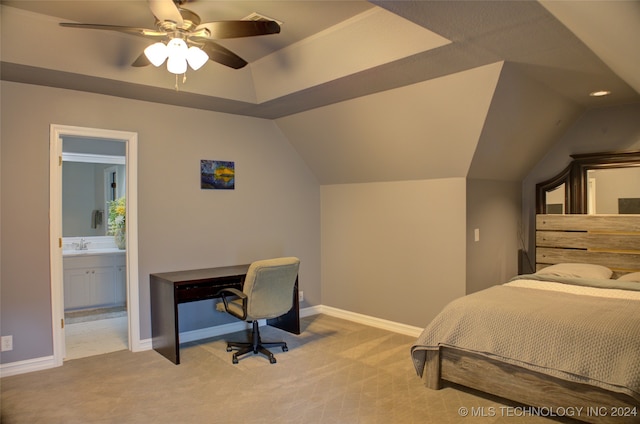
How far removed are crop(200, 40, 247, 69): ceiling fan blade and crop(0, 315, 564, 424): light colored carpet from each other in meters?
2.32

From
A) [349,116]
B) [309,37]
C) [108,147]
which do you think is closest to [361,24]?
[309,37]

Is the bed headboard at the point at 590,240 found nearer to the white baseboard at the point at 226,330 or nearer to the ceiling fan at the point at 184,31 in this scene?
the white baseboard at the point at 226,330

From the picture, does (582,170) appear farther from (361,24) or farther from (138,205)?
(138,205)

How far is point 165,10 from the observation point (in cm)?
230

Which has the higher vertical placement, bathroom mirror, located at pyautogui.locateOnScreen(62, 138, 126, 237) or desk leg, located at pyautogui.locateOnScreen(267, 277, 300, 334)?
bathroom mirror, located at pyautogui.locateOnScreen(62, 138, 126, 237)

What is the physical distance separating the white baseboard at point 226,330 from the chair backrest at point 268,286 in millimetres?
1051

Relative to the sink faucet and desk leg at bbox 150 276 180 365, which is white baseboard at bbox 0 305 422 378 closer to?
desk leg at bbox 150 276 180 365

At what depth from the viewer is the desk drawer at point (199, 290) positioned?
379cm

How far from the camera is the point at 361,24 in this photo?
324 centimetres

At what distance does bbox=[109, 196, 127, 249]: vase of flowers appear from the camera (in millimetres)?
5773

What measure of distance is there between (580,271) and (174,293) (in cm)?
352

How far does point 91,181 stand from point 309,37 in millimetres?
3884

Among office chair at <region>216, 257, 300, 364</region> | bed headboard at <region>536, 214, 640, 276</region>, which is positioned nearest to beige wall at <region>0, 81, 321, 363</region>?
office chair at <region>216, 257, 300, 364</region>

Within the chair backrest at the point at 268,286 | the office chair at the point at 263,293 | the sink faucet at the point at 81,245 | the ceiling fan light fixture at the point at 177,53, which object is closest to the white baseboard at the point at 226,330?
the office chair at the point at 263,293
